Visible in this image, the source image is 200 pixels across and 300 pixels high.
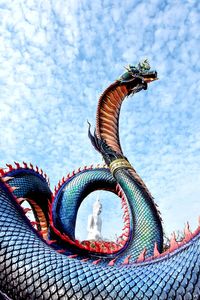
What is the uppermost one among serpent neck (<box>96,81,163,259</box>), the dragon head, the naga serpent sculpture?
the dragon head

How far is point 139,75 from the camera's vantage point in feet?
26.2

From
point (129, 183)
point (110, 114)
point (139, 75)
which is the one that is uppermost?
point (139, 75)

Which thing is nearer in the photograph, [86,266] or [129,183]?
[86,266]

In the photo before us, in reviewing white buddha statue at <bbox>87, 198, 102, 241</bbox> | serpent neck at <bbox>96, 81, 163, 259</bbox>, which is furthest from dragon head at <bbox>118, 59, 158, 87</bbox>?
white buddha statue at <bbox>87, 198, 102, 241</bbox>

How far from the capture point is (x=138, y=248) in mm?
4867

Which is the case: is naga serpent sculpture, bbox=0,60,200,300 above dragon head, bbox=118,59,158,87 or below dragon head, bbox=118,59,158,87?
below

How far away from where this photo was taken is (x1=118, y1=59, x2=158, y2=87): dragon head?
7969mm

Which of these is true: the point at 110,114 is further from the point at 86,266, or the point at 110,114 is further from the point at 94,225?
the point at 94,225

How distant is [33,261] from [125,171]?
4.28 metres

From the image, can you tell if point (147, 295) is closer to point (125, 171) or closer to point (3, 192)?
point (3, 192)

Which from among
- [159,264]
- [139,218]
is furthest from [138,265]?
[139,218]

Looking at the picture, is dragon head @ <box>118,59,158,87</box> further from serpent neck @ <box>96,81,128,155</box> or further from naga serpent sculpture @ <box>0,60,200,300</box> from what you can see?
naga serpent sculpture @ <box>0,60,200,300</box>

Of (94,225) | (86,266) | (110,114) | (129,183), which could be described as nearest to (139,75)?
(110,114)

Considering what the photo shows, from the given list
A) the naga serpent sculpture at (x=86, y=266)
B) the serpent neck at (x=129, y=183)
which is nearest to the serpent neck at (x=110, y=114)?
the serpent neck at (x=129, y=183)
